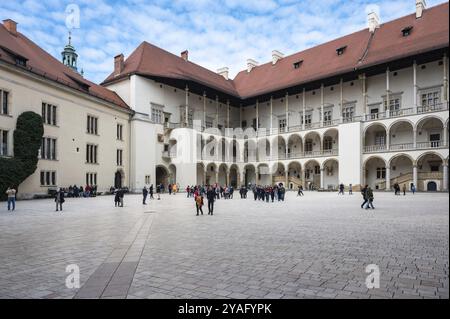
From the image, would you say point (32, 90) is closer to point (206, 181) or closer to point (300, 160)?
point (206, 181)

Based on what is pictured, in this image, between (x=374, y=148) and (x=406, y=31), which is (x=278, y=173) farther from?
(x=406, y=31)

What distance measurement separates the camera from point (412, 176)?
116 ft

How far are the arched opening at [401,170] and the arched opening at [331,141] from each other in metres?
7.33

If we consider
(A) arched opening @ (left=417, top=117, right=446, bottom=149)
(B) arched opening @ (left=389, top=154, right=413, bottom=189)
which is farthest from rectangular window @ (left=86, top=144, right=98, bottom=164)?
(A) arched opening @ (left=417, top=117, right=446, bottom=149)

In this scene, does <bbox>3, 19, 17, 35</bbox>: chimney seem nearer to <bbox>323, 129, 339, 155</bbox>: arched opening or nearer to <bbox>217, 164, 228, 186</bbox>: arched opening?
<bbox>217, 164, 228, 186</bbox>: arched opening

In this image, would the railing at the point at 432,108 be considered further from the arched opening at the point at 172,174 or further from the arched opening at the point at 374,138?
the arched opening at the point at 172,174

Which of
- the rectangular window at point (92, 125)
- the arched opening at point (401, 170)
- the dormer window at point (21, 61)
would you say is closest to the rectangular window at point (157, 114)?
the rectangular window at point (92, 125)

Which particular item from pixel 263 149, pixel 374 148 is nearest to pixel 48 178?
pixel 263 149

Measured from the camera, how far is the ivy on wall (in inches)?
930

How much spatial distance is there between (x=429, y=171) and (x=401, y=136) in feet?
17.3

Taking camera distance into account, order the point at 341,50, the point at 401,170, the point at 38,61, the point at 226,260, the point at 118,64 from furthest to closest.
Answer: the point at 341,50, the point at 118,64, the point at 401,170, the point at 38,61, the point at 226,260

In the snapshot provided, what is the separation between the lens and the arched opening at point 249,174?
54.0 metres

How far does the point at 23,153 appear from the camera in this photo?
997 inches
